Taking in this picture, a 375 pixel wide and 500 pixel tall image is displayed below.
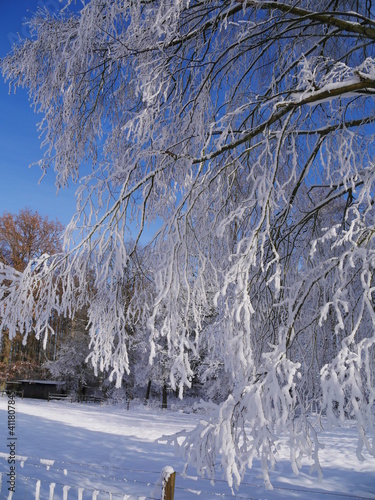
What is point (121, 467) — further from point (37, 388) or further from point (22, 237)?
point (37, 388)

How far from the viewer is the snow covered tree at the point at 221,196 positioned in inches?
91.7

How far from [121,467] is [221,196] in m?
6.83

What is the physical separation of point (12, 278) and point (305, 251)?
8.42 ft

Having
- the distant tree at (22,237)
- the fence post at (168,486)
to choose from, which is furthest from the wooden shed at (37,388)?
the fence post at (168,486)

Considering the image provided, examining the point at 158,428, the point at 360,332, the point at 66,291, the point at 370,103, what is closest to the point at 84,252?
the point at 66,291

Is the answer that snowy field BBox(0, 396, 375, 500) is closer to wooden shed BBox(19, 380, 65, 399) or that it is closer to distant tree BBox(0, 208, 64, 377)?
distant tree BBox(0, 208, 64, 377)

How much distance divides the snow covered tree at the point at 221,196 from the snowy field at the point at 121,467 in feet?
4.54

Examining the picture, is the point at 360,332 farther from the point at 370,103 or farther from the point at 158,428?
the point at 158,428

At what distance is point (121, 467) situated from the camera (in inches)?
326

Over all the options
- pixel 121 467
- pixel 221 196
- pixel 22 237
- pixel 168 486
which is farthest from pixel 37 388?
pixel 221 196

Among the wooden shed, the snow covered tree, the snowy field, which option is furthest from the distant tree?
the snow covered tree

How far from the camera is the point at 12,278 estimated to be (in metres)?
2.79

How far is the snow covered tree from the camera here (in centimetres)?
233

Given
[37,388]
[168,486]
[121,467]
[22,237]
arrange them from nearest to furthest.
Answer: [168,486]
[121,467]
[22,237]
[37,388]
